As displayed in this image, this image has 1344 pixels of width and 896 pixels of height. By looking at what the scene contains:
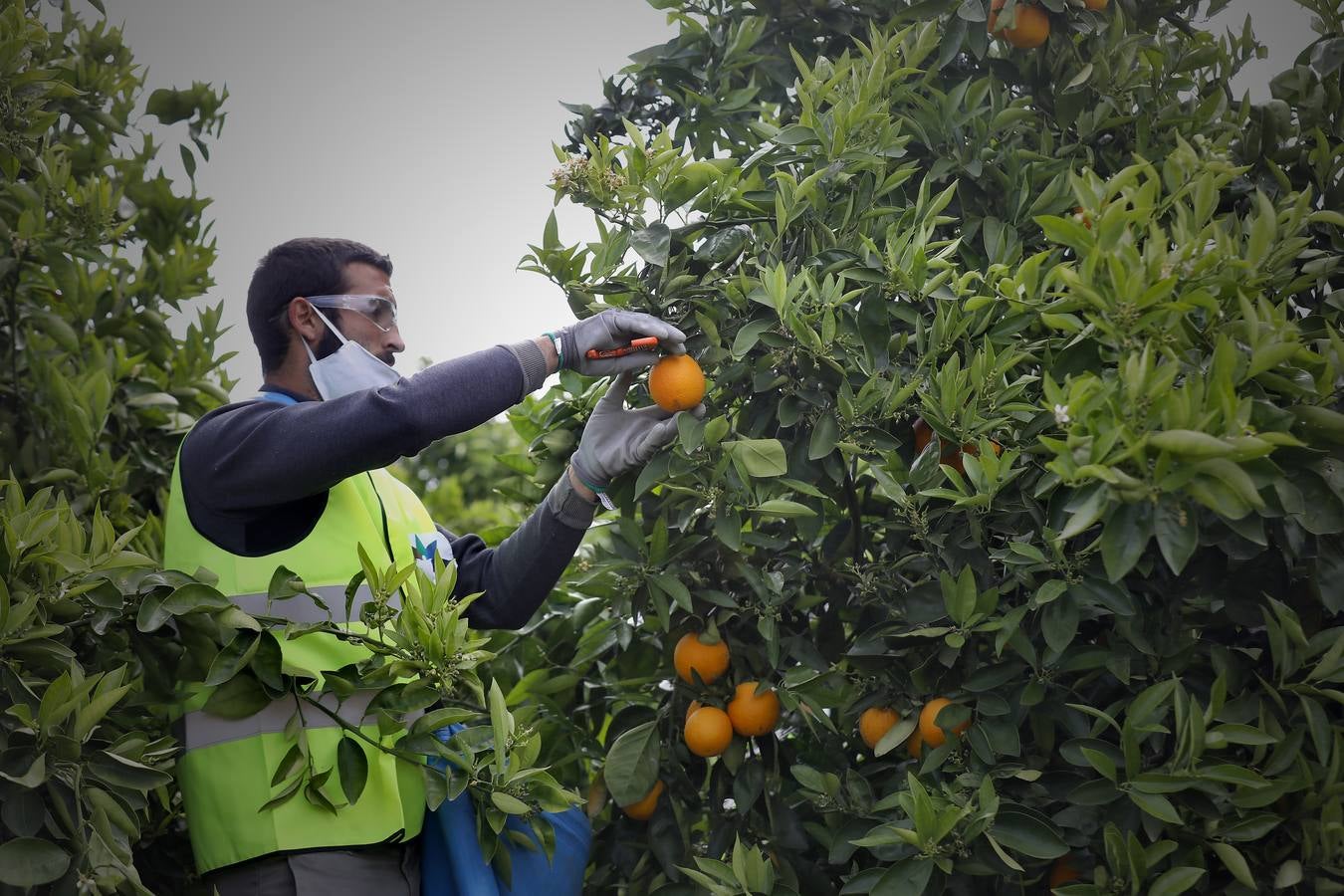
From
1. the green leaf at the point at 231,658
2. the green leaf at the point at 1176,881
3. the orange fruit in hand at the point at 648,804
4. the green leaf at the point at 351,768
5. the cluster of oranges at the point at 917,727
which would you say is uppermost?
the green leaf at the point at 231,658

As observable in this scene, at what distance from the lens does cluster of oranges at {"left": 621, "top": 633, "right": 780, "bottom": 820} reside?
2252 millimetres

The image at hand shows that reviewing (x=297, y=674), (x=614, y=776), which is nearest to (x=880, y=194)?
(x=614, y=776)

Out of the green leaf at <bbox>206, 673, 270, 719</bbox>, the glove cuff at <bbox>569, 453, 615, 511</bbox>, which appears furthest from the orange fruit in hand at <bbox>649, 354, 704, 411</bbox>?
the green leaf at <bbox>206, 673, 270, 719</bbox>

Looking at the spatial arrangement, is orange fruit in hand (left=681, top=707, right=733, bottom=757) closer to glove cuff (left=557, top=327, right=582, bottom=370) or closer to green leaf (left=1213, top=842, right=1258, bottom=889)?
glove cuff (left=557, top=327, right=582, bottom=370)

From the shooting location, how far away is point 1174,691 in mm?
1809

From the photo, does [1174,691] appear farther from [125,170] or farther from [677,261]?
[125,170]

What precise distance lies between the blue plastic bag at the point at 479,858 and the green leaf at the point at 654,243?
3.08ft

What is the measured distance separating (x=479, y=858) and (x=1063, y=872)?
1033 mm

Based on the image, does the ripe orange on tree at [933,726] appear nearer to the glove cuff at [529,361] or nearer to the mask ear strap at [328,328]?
the glove cuff at [529,361]

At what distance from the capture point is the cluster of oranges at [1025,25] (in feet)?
→ 7.75

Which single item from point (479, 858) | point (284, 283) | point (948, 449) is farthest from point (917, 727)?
point (284, 283)

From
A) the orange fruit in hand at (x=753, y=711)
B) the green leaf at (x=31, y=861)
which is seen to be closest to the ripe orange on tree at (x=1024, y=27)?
the orange fruit in hand at (x=753, y=711)

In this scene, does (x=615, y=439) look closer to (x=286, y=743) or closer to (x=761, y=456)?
(x=761, y=456)

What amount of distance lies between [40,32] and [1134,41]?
7.73 feet
